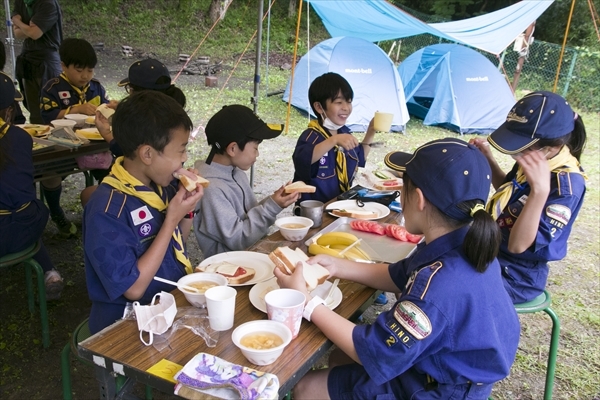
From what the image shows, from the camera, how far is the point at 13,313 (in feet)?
11.3

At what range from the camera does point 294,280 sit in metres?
1.72

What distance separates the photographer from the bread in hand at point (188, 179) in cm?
200

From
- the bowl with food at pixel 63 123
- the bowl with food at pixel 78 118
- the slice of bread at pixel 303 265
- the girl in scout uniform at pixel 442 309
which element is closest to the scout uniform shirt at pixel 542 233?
the girl in scout uniform at pixel 442 309

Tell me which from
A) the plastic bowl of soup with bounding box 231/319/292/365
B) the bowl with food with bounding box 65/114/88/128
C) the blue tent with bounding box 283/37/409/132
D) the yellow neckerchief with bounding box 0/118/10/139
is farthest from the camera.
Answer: the blue tent with bounding box 283/37/409/132

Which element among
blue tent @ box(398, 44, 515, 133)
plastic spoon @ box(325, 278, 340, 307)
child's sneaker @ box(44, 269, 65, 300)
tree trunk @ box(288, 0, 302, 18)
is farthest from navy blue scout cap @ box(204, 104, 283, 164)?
tree trunk @ box(288, 0, 302, 18)

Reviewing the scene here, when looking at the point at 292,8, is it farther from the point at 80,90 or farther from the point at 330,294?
the point at 330,294

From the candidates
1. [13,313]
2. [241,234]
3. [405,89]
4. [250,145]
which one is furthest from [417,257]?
[405,89]

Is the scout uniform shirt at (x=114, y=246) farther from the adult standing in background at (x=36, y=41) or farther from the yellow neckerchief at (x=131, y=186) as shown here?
the adult standing in background at (x=36, y=41)

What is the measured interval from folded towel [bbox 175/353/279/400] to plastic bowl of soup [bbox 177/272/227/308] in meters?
0.37

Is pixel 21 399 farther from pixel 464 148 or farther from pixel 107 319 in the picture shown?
pixel 464 148

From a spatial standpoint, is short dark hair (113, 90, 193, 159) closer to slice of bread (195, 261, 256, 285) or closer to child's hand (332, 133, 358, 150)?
slice of bread (195, 261, 256, 285)

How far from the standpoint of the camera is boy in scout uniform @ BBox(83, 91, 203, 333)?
6.00 feet

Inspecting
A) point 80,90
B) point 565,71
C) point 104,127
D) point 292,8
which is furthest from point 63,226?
point 292,8

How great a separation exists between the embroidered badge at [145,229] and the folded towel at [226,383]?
2.49 feet
